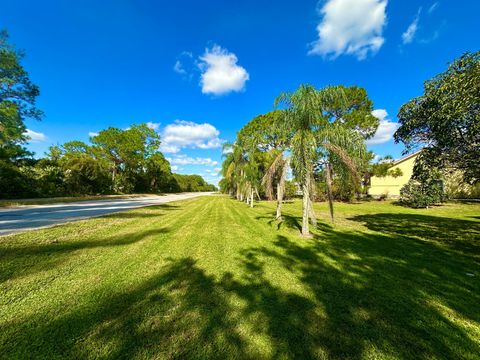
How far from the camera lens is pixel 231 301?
3.05 meters

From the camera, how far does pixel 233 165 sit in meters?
20.5

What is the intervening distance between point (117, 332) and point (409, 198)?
25.2 metres

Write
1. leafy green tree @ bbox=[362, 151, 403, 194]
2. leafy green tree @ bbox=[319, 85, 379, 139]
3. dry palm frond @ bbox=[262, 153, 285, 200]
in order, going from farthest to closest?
1. leafy green tree @ bbox=[362, 151, 403, 194]
2. leafy green tree @ bbox=[319, 85, 379, 139]
3. dry palm frond @ bbox=[262, 153, 285, 200]

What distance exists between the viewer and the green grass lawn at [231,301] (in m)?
2.18

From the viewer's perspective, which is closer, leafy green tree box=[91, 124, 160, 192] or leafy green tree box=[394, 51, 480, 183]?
leafy green tree box=[394, 51, 480, 183]

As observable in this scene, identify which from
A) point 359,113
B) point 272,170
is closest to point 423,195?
point 359,113

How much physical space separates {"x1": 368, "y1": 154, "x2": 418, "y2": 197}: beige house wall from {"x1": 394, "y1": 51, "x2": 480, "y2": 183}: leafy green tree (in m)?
26.1

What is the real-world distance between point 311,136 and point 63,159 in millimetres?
36964

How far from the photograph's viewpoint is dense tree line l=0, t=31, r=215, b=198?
19312 millimetres

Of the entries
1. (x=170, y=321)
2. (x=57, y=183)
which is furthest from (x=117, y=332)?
(x=57, y=183)

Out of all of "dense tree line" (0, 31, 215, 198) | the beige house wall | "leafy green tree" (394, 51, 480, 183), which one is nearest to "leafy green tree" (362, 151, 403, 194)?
the beige house wall

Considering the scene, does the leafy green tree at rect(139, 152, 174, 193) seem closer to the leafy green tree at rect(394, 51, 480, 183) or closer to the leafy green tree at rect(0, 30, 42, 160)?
the leafy green tree at rect(0, 30, 42, 160)

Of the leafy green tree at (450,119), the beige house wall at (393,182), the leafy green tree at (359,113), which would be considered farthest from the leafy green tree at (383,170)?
the leafy green tree at (450,119)

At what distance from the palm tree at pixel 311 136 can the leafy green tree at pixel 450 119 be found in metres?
2.55
